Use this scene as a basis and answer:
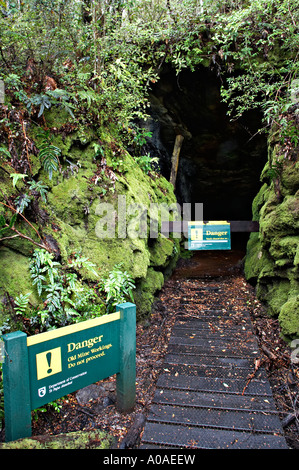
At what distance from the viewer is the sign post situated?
2.18 m

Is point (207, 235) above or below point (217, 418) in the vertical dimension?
above

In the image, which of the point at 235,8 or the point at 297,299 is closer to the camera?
the point at 297,299

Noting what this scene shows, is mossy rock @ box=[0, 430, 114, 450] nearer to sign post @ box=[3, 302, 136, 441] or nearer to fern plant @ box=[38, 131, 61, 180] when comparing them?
sign post @ box=[3, 302, 136, 441]

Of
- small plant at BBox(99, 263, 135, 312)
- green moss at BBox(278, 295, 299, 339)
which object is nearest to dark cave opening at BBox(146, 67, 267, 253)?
green moss at BBox(278, 295, 299, 339)

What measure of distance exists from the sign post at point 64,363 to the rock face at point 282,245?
2741 mm

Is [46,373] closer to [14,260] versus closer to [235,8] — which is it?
[14,260]

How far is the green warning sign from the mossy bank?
4.16 feet

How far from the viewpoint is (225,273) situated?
9.22 metres

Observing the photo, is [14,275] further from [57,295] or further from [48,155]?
[48,155]

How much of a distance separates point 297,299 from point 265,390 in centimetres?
155

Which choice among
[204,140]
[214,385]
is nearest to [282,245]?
[214,385]

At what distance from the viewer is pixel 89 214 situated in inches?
198

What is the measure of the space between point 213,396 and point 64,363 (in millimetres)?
1930

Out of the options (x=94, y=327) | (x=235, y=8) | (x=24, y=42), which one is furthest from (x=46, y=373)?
(x=235, y=8)
